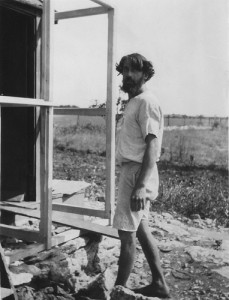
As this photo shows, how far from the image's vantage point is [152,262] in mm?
3471

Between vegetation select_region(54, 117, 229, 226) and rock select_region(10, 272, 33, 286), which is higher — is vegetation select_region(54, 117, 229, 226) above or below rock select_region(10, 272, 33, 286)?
below

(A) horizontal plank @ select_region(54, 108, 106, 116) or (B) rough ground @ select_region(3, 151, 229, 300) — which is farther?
(A) horizontal plank @ select_region(54, 108, 106, 116)

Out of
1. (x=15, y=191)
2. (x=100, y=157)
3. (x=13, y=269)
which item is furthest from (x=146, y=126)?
(x=100, y=157)

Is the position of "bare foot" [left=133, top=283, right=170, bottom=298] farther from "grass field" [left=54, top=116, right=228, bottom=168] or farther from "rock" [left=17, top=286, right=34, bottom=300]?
"grass field" [left=54, top=116, right=228, bottom=168]

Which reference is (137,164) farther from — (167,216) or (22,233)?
(167,216)

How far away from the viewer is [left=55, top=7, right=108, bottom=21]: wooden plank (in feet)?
14.2

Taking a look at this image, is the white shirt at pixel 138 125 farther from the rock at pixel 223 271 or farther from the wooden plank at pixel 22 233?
the rock at pixel 223 271

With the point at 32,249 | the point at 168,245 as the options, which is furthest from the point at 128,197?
the point at 168,245

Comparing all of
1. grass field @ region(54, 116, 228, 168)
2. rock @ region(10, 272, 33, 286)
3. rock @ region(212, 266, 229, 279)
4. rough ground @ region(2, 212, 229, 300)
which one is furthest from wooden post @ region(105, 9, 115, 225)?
grass field @ region(54, 116, 228, 168)

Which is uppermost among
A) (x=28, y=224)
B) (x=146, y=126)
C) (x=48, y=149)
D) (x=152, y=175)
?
(x=146, y=126)

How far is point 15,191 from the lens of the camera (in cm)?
498

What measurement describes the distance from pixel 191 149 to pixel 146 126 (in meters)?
18.5

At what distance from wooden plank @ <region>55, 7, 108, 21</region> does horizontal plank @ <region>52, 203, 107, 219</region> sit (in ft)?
6.93

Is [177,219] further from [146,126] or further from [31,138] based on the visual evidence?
[146,126]
